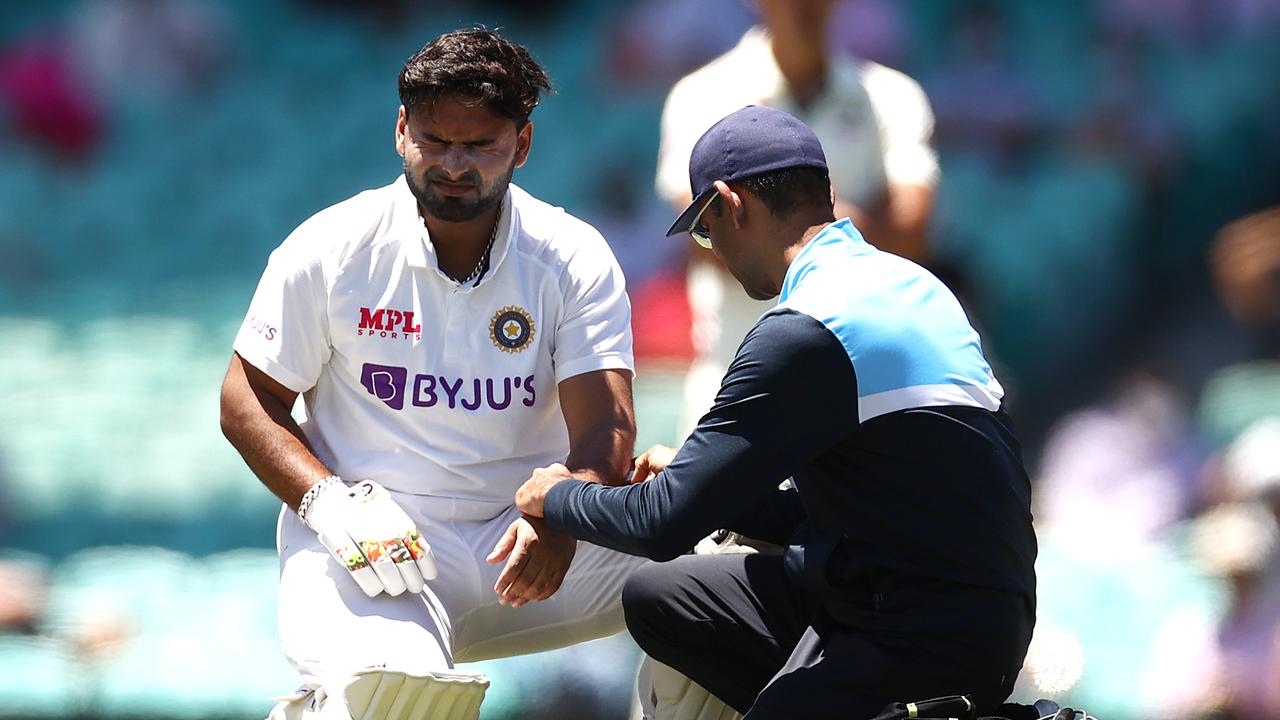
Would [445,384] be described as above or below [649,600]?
above

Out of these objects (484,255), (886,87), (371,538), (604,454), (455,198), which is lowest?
(371,538)

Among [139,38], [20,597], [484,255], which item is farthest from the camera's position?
[139,38]

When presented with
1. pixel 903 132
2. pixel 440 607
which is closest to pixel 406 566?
pixel 440 607

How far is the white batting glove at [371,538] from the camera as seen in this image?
264cm

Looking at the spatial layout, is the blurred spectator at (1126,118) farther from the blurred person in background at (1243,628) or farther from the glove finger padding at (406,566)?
the glove finger padding at (406,566)

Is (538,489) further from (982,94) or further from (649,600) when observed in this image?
(982,94)

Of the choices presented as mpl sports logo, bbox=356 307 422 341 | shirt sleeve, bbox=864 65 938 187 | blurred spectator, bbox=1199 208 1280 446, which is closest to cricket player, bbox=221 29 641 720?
mpl sports logo, bbox=356 307 422 341

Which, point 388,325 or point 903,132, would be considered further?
point 903,132

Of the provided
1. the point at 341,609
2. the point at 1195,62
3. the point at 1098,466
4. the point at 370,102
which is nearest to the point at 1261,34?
the point at 1195,62

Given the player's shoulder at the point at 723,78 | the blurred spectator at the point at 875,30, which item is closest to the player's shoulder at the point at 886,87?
the player's shoulder at the point at 723,78

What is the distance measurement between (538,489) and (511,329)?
1.21 ft

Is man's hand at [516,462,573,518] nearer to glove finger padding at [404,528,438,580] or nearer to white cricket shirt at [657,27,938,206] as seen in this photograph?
glove finger padding at [404,528,438,580]

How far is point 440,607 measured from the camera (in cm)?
281

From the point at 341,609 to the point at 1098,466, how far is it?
2.68 meters
